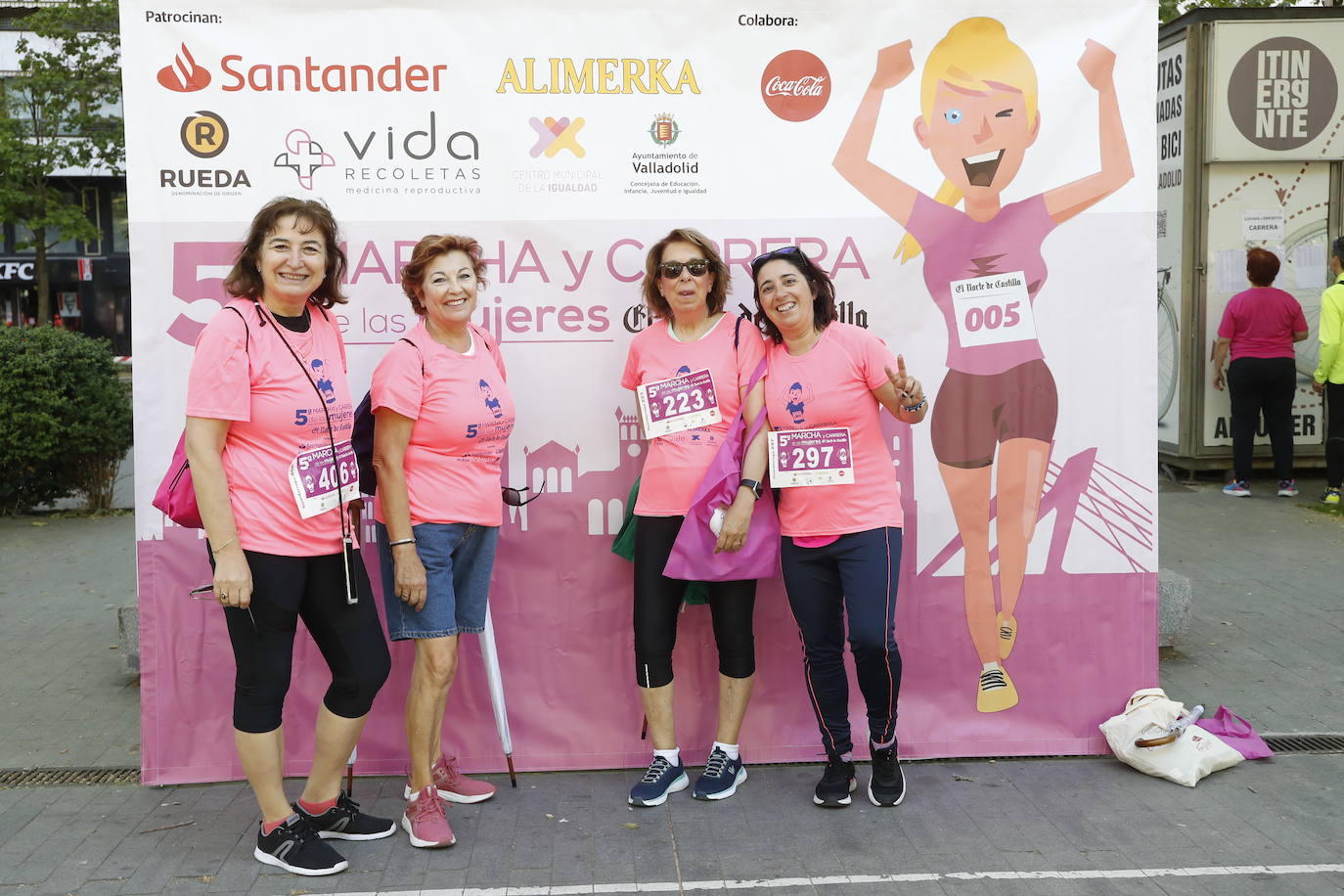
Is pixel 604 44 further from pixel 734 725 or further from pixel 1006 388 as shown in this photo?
pixel 734 725

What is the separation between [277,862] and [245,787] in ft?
2.59

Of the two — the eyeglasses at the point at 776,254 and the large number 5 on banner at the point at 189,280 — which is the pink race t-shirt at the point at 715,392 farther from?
the large number 5 on banner at the point at 189,280

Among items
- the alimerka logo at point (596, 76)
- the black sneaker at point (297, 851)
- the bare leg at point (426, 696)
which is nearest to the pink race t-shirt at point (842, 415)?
the alimerka logo at point (596, 76)

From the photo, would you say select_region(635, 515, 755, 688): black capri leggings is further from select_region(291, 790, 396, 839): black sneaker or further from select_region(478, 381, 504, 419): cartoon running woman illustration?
select_region(291, 790, 396, 839): black sneaker

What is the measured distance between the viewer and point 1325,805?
4191mm

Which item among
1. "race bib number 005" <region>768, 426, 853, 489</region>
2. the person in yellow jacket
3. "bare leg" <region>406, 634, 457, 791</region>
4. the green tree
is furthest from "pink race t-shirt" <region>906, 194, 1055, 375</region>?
the green tree

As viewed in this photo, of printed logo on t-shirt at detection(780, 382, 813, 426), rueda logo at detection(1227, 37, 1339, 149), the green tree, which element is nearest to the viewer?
printed logo on t-shirt at detection(780, 382, 813, 426)

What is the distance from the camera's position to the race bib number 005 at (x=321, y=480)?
369cm

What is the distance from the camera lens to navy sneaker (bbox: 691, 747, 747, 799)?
4359 mm

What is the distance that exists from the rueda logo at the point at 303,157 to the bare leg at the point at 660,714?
2.19m

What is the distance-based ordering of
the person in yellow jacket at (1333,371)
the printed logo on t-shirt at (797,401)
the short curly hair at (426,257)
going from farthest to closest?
the person in yellow jacket at (1333,371) → the printed logo on t-shirt at (797,401) → the short curly hair at (426,257)

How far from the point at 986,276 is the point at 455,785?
2.69 meters

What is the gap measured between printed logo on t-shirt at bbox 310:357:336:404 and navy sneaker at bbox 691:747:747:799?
6.04ft

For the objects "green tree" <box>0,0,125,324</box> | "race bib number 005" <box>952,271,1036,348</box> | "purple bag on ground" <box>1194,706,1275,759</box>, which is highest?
"green tree" <box>0,0,125,324</box>
